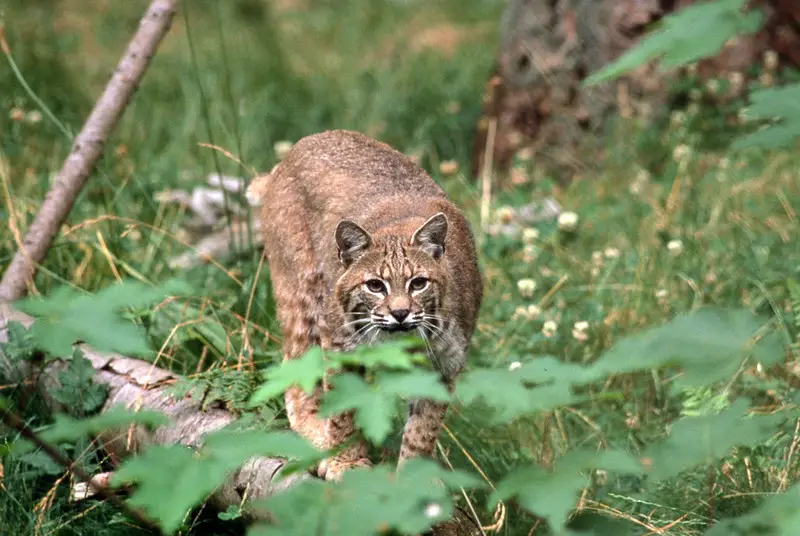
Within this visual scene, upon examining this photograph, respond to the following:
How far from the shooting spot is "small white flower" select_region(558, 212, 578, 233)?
5.48 meters

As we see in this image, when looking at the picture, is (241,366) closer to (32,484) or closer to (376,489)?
(32,484)

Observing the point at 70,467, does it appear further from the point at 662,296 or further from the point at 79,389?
the point at 662,296

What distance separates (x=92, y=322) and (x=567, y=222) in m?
3.75

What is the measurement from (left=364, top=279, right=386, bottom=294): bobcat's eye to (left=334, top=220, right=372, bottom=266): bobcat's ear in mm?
111

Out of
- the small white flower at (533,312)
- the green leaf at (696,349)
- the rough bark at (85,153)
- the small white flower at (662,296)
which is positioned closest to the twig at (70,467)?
the green leaf at (696,349)

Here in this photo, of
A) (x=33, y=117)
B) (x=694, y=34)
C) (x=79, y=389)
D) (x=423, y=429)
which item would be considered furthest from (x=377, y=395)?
(x=33, y=117)

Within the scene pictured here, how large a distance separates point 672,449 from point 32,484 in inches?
87.9

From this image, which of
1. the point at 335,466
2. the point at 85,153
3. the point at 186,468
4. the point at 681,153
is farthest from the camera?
the point at 681,153

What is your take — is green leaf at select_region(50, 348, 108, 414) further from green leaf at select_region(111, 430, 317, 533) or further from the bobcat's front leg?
green leaf at select_region(111, 430, 317, 533)

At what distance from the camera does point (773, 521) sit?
2143 millimetres

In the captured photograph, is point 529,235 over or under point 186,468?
under

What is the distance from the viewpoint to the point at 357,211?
4199 millimetres

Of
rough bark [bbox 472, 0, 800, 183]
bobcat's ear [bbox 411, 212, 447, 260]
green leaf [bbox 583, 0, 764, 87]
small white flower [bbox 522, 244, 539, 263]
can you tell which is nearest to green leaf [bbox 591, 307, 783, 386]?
green leaf [bbox 583, 0, 764, 87]

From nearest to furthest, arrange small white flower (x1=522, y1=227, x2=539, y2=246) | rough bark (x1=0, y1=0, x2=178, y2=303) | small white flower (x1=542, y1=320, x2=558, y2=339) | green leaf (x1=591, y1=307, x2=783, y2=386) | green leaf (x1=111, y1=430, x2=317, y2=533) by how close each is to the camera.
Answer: green leaf (x1=111, y1=430, x2=317, y2=533) → green leaf (x1=591, y1=307, x2=783, y2=386) → rough bark (x1=0, y1=0, x2=178, y2=303) → small white flower (x1=542, y1=320, x2=558, y2=339) → small white flower (x1=522, y1=227, x2=539, y2=246)
